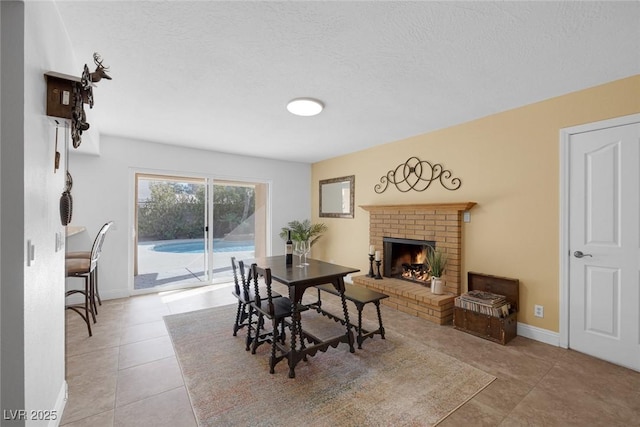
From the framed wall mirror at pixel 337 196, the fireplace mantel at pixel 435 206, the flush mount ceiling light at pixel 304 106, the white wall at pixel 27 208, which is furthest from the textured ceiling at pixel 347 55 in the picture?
the framed wall mirror at pixel 337 196

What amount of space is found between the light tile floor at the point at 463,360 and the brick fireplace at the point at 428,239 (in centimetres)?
29

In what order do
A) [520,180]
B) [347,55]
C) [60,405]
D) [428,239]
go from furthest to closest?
[428,239] < [520,180] < [347,55] < [60,405]

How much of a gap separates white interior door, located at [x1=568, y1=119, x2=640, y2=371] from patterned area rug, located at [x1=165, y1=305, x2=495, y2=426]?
126cm

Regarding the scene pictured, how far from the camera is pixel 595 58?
6.73ft

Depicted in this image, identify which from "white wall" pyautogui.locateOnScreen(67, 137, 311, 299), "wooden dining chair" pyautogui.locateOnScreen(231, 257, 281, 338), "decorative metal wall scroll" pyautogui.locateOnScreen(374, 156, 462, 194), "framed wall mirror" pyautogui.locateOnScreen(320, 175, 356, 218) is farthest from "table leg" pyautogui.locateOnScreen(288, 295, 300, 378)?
"white wall" pyautogui.locateOnScreen(67, 137, 311, 299)

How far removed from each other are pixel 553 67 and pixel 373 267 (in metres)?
3.29

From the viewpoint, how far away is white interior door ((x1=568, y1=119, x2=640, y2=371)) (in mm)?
2318

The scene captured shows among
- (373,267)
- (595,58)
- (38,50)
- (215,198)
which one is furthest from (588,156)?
(215,198)

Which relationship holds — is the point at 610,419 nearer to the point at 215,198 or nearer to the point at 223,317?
the point at 223,317

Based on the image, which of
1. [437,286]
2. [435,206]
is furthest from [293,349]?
[435,206]

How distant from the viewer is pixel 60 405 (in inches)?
69.8

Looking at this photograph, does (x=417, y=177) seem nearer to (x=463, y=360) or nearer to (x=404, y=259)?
(x=404, y=259)

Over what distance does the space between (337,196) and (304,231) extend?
1.00m

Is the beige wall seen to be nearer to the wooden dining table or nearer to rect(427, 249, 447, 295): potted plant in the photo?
rect(427, 249, 447, 295): potted plant
